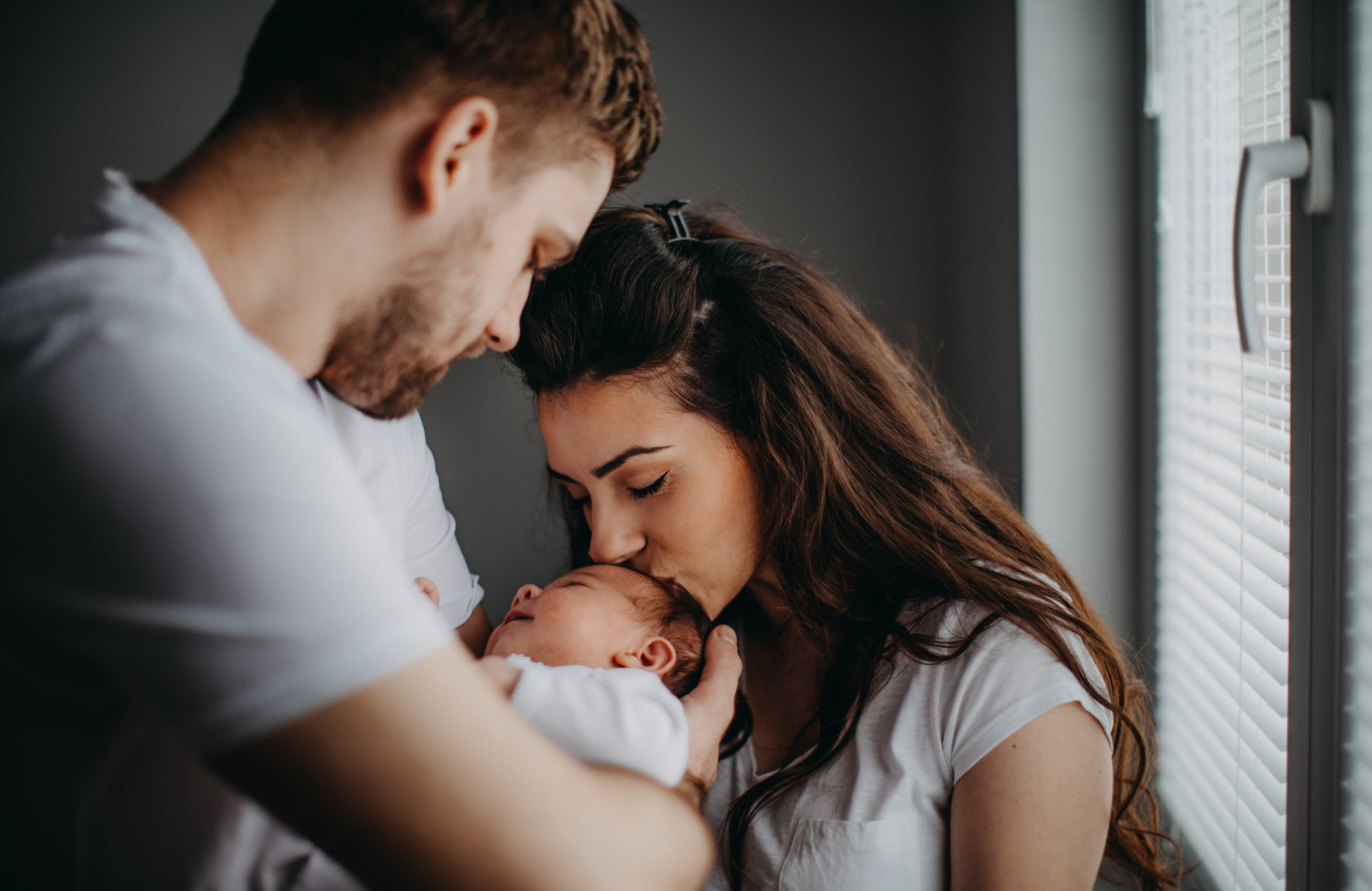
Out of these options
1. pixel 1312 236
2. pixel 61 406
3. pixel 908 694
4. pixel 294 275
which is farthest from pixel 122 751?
pixel 1312 236

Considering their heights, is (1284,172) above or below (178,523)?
above

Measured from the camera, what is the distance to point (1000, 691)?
1150 millimetres

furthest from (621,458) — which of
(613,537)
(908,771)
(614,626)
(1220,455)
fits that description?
(1220,455)

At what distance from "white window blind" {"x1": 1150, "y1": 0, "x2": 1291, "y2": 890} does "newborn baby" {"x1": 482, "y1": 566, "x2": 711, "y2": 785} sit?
92cm

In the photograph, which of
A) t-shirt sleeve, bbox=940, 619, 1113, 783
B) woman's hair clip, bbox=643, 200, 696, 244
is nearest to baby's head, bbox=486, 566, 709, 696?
t-shirt sleeve, bbox=940, 619, 1113, 783

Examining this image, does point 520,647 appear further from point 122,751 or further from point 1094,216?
point 1094,216

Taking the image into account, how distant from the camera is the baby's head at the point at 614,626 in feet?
4.21

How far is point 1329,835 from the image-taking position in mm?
1063

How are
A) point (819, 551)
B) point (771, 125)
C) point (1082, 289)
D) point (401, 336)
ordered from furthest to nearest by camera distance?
point (771, 125) < point (1082, 289) < point (819, 551) < point (401, 336)

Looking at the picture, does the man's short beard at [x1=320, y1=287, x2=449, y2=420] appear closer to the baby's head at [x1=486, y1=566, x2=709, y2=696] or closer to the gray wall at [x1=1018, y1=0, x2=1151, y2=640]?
the baby's head at [x1=486, y1=566, x2=709, y2=696]

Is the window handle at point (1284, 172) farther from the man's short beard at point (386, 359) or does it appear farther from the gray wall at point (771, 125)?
the man's short beard at point (386, 359)

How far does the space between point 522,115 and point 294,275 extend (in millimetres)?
280

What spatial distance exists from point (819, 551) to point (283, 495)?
0.97 m

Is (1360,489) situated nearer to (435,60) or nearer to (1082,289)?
(1082,289)
